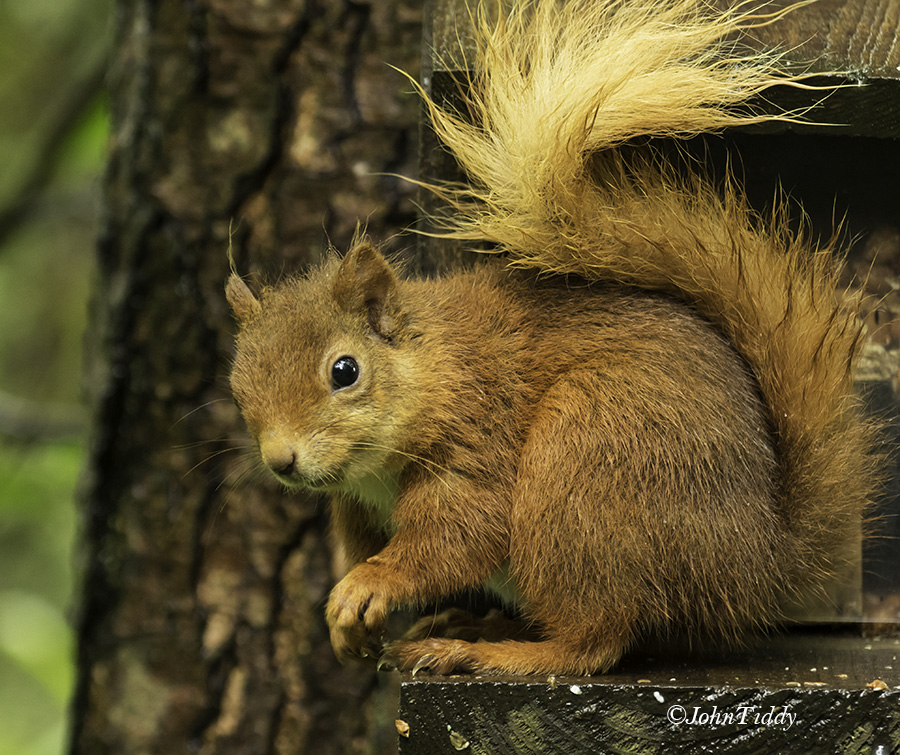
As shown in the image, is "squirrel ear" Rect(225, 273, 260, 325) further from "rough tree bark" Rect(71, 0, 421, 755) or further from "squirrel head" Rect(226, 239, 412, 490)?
"rough tree bark" Rect(71, 0, 421, 755)

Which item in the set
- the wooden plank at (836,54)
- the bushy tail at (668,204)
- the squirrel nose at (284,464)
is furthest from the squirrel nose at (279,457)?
the wooden plank at (836,54)

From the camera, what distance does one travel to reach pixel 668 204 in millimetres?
1712

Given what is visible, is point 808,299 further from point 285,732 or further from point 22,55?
point 22,55

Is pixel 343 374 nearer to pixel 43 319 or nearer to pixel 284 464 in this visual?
pixel 284 464

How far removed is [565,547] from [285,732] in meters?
1.62

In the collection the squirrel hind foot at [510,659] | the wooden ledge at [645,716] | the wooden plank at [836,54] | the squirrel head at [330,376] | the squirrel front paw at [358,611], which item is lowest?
the wooden ledge at [645,716]

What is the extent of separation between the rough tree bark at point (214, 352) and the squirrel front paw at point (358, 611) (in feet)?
4.14

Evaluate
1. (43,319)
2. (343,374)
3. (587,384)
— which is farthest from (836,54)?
(43,319)

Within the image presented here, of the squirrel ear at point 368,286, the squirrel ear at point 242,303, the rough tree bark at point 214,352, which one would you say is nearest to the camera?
the squirrel ear at point 368,286

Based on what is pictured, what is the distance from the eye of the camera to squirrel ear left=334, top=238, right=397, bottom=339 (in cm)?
172

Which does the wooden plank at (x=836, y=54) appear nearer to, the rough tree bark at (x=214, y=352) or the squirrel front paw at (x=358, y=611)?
the squirrel front paw at (x=358, y=611)

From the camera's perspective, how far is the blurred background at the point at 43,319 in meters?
3.80

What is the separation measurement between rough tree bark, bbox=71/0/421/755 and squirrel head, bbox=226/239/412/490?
1070mm

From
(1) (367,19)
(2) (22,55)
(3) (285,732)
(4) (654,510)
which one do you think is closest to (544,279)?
(4) (654,510)
